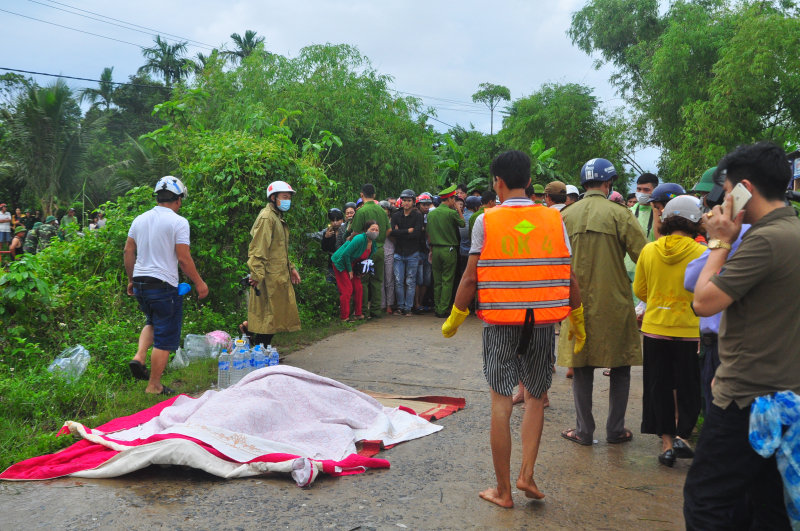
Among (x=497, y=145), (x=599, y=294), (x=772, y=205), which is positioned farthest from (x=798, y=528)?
(x=497, y=145)

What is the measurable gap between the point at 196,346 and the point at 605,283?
16.0ft

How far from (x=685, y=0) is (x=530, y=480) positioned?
2720 centimetres

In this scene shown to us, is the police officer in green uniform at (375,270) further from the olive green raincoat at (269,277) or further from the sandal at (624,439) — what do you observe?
the sandal at (624,439)

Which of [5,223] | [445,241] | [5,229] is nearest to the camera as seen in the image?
[445,241]

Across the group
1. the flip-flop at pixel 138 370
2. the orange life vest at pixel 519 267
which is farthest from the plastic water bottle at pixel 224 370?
the orange life vest at pixel 519 267

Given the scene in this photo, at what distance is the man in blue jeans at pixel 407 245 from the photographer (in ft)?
37.3

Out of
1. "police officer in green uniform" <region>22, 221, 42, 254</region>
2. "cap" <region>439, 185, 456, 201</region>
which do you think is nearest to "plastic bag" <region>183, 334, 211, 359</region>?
"cap" <region>439, 185, 456, 201</region>

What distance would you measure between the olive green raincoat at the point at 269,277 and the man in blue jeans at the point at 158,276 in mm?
1159

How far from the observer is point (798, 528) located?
2395 mm

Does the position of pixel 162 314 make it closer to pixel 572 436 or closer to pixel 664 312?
pixel 572 436

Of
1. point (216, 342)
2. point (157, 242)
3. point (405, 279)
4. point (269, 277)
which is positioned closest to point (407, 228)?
point (405, 279)

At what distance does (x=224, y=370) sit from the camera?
6.40 m

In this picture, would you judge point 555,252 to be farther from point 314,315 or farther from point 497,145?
point 497,145

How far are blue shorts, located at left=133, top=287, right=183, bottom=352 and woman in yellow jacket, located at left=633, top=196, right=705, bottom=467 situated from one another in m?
4.31
